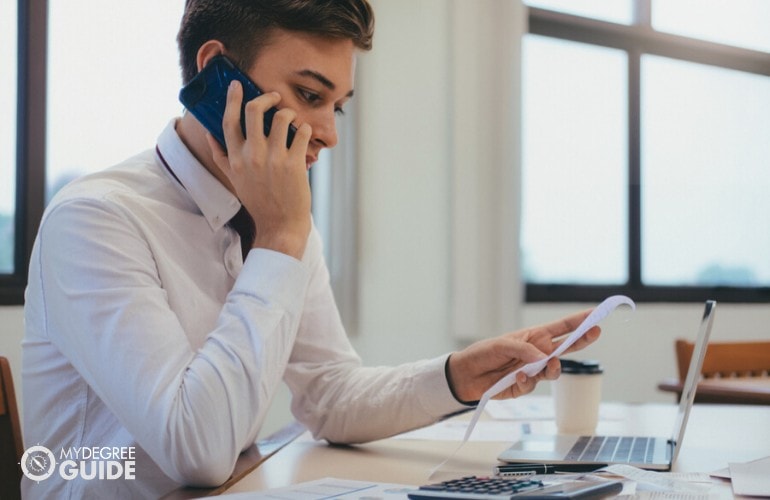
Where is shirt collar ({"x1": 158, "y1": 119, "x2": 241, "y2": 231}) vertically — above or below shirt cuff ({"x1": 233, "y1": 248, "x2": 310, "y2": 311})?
above

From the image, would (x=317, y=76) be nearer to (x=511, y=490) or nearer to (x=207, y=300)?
(x=207, y=300)

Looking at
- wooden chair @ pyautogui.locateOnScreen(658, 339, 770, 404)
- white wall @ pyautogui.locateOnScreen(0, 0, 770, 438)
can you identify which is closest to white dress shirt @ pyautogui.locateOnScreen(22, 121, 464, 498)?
wooden chair @ pyautogui.locateOnScreen(658, 339, 770, 404)

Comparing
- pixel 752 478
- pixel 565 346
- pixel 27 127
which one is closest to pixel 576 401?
pixel 565 346

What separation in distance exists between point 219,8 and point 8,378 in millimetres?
598

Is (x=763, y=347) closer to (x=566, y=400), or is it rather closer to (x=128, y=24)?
(x=566, y=400)

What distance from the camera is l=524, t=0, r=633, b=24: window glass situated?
3.97m

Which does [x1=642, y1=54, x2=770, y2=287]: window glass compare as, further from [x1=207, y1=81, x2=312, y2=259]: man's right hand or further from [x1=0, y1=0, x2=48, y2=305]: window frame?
[x1=207, y1=81, x2=312, y2=259]: man's right hand

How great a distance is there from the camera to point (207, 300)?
120cm

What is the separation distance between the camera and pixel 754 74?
4641 mm

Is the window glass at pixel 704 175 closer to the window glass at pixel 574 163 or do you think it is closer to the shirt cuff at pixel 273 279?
the window glass at pixel 574 163

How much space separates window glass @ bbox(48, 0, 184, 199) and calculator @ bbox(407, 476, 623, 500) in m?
2.31

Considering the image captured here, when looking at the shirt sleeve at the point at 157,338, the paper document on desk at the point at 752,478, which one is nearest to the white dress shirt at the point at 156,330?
the shirt sleeve at the point at 157,338

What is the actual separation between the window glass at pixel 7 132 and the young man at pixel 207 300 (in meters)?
1.66

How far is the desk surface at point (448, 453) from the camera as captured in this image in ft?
3.54
